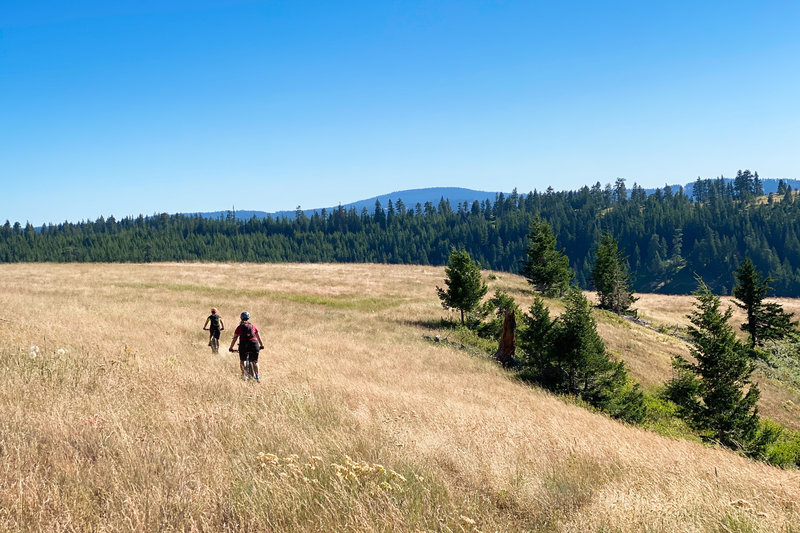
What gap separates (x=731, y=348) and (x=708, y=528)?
14684 mm

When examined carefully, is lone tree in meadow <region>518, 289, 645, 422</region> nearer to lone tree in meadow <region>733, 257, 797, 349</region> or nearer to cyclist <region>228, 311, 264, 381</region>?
cyclist <region>228, 311, 264, 381</region>

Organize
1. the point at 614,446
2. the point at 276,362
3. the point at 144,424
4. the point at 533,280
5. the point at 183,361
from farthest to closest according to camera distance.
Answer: the point at 533,280
the point at 276,362
the point at 183,361
the point at 614,446
the point at 144,424

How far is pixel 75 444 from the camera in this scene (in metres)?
4.53

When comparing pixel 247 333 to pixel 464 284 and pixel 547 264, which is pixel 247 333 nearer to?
pixel 464 284

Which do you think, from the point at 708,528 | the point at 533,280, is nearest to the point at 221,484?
the point at 708,528

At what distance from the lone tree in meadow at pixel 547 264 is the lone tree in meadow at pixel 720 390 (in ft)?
81.5

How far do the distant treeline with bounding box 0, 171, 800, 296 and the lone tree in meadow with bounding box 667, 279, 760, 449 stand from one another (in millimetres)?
114244

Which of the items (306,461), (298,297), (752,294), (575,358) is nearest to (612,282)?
(752,294)

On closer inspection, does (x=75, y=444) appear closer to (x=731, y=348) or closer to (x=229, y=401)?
(x=229, y=401)

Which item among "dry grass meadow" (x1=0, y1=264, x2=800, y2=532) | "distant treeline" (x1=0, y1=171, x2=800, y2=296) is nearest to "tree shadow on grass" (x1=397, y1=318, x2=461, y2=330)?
"dry grass meadow" (x1=0, y1=264, x2=800, y2=532)

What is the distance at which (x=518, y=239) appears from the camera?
532 ft

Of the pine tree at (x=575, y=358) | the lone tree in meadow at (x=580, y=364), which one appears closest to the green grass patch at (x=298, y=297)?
the pine tree at (x=575, y=358)

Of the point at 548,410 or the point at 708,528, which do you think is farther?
the point at 548,410

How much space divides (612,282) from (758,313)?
11.5m
